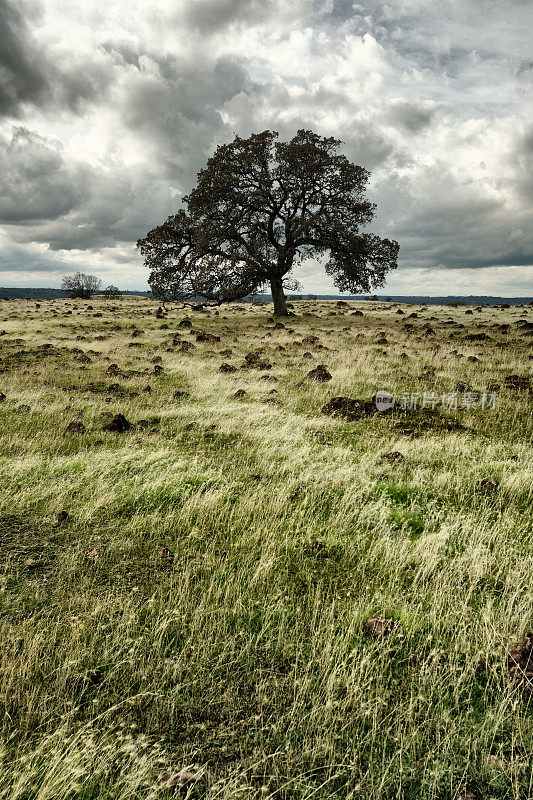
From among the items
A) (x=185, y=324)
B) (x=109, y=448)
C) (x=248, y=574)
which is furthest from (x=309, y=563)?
(x=185, y=324)

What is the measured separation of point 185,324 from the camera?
28.4 m

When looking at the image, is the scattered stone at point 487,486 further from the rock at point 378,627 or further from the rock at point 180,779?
the rock at point 180,779

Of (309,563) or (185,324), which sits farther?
(185,324)

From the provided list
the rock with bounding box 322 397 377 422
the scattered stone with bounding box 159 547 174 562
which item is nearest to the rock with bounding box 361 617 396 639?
the scattered stone with bounding box 159 547 174 562

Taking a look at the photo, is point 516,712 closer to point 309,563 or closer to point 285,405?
point 309,563

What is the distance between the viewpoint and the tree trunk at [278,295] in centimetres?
3189

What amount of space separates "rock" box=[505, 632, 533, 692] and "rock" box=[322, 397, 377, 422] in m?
5.60

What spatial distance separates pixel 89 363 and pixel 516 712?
15045 millimetres

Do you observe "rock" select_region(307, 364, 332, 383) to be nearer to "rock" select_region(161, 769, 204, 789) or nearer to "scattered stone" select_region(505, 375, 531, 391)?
"scattered stone" select_region(505, 375, 531, 391)

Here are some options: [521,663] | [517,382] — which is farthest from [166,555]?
[517,382]

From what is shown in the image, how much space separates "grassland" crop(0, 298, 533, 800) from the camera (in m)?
2.23

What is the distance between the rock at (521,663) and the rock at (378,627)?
79 cm

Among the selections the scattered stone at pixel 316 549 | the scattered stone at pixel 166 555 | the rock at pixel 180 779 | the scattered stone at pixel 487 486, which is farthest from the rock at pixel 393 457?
the rock at pixel 180 779

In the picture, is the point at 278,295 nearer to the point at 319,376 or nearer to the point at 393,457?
the point at 319,376
